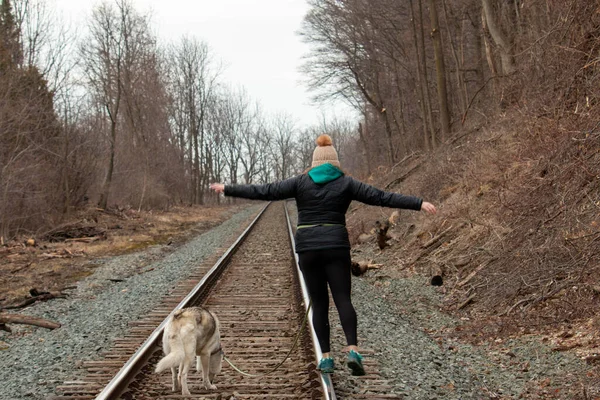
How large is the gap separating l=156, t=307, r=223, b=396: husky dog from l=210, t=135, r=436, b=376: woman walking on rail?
1004 millimetres

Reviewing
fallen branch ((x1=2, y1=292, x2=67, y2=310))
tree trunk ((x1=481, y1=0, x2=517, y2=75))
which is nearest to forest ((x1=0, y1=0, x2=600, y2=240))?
tree trunk ((x1=481, y1=0, x2=517, y2=75))

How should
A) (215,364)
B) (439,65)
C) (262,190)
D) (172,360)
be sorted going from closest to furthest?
(172,360) → (262,190) → (215,364) → (439,65)

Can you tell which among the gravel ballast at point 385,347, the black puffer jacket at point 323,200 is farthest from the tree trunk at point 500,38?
the black puffer jacket at point 323,200

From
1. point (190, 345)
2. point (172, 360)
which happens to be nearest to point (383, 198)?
point (190, 345)

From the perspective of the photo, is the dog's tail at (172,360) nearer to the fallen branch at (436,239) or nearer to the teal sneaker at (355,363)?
the teal sneaker at (355,363)

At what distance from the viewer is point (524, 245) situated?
8.55 m

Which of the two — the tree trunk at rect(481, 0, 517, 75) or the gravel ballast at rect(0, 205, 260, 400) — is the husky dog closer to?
the gravel ballast at rect(0, 205, 260, 400)

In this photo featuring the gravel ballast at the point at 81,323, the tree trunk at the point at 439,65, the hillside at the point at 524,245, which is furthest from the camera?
the tree trunk at the point at 439,65

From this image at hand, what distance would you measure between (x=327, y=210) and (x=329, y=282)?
67 cm

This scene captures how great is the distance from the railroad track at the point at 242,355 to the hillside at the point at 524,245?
220 cm

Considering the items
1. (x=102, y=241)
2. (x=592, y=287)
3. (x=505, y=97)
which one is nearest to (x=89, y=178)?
(x=102, y=241)

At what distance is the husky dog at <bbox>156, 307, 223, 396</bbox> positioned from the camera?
5.01 m

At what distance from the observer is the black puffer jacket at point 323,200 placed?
16.9 ft

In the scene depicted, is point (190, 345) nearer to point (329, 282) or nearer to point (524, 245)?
point (329, 282)
